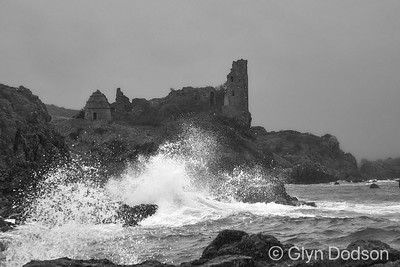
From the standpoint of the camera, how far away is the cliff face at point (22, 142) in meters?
27.3

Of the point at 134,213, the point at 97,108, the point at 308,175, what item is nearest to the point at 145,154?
the point at 97,108

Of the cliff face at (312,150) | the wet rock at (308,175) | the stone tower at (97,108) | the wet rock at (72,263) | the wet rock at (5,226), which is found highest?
the stone tower at (97,108)

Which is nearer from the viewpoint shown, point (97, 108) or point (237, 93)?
point (97, 108)

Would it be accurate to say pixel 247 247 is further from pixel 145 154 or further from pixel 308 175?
pixel 308 175

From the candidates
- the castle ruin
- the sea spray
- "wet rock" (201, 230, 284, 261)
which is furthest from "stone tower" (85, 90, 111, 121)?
"wet rock" (201, 230, 284, 261)

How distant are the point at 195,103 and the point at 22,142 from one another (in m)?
57.9

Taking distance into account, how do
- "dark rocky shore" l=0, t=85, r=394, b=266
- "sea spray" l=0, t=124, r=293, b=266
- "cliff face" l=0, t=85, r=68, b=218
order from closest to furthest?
1. "dark rocky shore" l=0, t=85, r=394, b=266
2. "sea spray" l=0, t=124, r=293, b=266
3. "cliff face" l=0, t=85, r=68, b=218

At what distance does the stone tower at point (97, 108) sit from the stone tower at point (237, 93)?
19501 millimetres

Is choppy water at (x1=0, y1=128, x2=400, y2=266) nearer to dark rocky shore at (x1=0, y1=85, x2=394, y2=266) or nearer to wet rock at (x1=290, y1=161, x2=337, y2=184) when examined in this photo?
dark rocky shore at (x1=0, y1=85, x2=394, y2=266)
